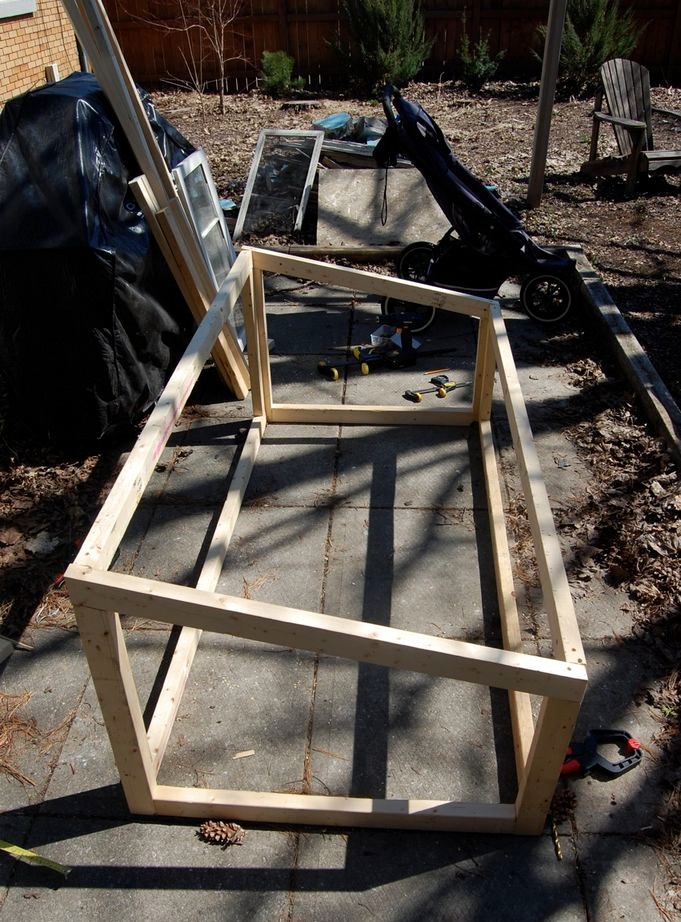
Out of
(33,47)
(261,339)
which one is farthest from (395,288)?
(33,47)

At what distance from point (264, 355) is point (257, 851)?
8.75 ft

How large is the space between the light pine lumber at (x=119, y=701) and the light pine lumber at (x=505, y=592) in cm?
122

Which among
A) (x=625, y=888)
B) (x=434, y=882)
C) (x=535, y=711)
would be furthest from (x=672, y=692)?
(x=434, y=882)

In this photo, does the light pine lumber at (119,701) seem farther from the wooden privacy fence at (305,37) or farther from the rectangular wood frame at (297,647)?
the wooden privacy fence at (305,37)

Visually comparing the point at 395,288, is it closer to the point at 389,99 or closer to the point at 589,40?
the point at 389,99

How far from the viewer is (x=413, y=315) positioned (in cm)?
562

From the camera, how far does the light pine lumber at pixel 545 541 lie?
6.85ft

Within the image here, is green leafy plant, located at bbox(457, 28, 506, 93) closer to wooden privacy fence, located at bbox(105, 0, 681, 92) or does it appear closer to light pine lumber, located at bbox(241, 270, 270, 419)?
wooden privacy fence, located at bbox(105, 0, 681, 92)

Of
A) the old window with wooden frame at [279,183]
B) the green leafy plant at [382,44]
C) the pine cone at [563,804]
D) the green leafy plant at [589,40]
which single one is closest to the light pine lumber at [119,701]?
the pine cone at [563,804]

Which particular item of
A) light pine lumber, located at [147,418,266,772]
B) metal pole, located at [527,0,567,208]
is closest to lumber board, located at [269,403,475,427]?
light pine lumber, located at [147,418,266,772]

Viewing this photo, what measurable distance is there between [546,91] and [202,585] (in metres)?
5.88

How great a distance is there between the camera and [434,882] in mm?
2338

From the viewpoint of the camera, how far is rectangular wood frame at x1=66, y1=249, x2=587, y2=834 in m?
1.98

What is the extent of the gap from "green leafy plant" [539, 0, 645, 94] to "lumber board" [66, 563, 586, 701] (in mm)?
12550
